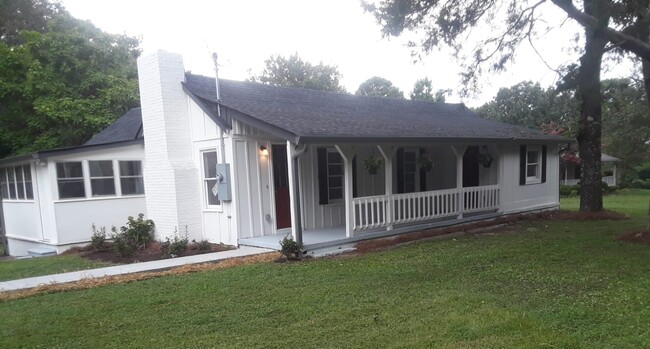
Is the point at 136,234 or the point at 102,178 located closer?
the point at 136,234

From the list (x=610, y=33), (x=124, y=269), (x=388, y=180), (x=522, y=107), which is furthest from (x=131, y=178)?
(x=522, y=107)

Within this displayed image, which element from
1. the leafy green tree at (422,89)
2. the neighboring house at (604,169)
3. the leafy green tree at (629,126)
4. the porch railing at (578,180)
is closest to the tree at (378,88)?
the leafy green tree at (422,89)

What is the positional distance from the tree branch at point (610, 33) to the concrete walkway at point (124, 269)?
24.1ft

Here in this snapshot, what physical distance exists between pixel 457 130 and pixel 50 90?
51.4 feet

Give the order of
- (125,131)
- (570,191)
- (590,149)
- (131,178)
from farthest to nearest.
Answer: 1. (570,191)
2. (125,131)
3. (590,149)
4. (131,178)

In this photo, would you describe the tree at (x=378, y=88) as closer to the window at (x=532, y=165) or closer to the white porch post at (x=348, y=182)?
the window at (x=532, y=165)

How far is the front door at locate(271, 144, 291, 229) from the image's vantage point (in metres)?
9.55

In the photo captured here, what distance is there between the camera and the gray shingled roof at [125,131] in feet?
40.6

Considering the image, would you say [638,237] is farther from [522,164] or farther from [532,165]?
[532,165]

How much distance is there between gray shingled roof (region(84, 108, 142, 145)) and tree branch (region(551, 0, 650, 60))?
36.1 ft

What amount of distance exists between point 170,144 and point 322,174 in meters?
3.67

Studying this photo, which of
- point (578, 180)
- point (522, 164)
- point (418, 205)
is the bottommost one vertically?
point (578, 180)

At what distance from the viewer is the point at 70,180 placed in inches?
409

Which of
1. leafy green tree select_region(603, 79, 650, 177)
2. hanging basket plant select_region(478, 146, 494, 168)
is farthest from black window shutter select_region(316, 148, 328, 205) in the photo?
leafy green tree select_region(603, 79, 650, 177)
